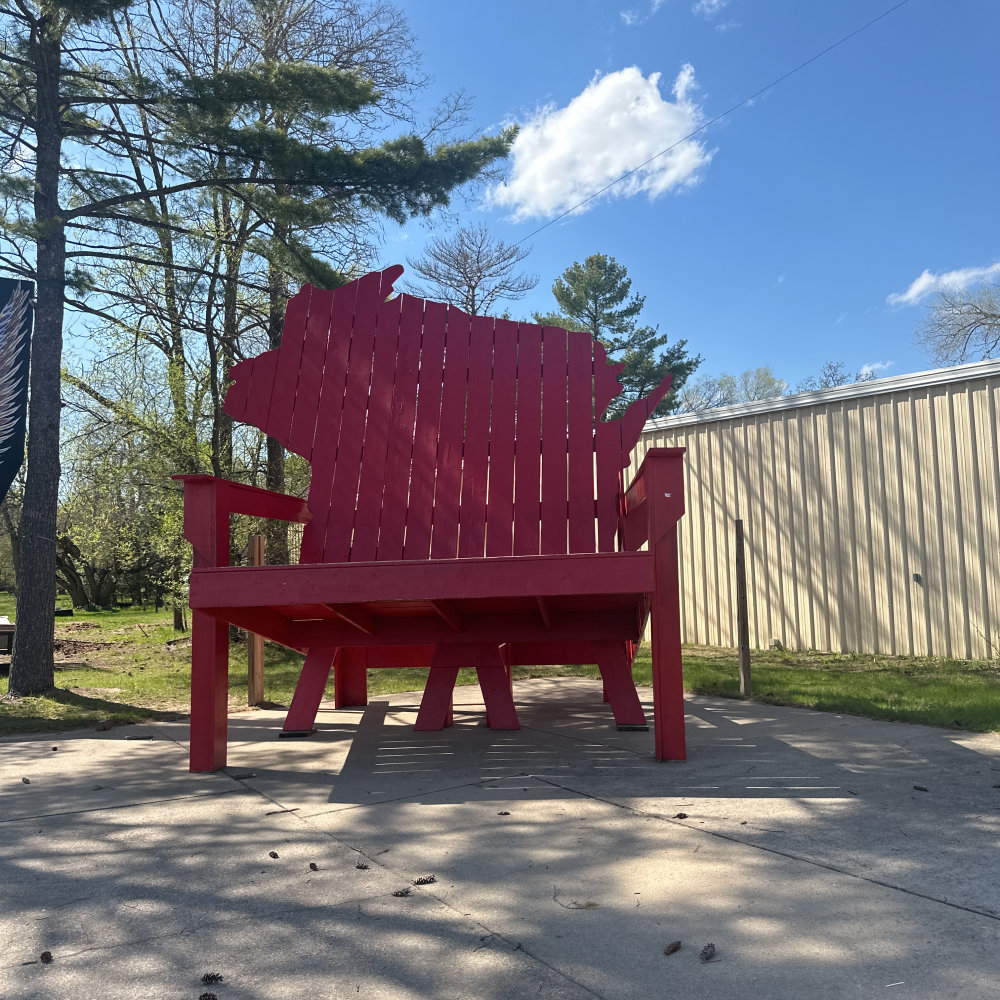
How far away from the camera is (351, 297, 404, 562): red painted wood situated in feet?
12.0

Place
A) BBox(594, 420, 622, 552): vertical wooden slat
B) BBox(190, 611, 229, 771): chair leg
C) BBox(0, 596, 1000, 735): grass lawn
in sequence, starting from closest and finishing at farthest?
BBox(190, 611, 229, 771): chair leg, BBox(594, 420, 622, 552): vertical wooden slat, BBox(0, 596, 1000, 735): grass lawn

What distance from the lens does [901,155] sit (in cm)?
2183

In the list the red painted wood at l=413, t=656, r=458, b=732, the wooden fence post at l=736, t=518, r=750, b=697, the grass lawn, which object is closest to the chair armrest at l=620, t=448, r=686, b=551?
the red painted wood at l=413, t=656, r=458, b=732

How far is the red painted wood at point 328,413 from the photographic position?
3.69 m

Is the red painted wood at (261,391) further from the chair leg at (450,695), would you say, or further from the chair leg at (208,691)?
the chair leg at (450,695)

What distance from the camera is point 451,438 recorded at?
12.1ft

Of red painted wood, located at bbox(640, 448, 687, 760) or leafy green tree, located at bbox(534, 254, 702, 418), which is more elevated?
leafy green tree, located at bbox(534, 254, 702, 418)

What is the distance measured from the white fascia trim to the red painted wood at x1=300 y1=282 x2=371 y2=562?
13.1 ft

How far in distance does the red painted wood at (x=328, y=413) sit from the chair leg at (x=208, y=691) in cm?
68

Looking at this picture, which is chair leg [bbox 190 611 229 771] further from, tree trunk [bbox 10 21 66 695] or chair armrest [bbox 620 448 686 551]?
tree trunk [bbox 10 21 66 695]

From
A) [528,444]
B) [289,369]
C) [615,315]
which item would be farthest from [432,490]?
[615,315]

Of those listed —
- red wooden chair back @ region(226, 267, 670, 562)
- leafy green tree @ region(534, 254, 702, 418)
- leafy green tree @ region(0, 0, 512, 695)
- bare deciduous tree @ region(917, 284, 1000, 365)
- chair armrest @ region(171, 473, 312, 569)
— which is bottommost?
chair armrest @ region(171, 473, 312, 569)

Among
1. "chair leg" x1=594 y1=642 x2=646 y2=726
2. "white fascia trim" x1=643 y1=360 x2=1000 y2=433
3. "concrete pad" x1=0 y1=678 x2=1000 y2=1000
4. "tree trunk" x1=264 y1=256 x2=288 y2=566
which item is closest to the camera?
"concrete pad" x1=0 y1=678 x2=1000 y2=1000

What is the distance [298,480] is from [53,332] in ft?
12.7
